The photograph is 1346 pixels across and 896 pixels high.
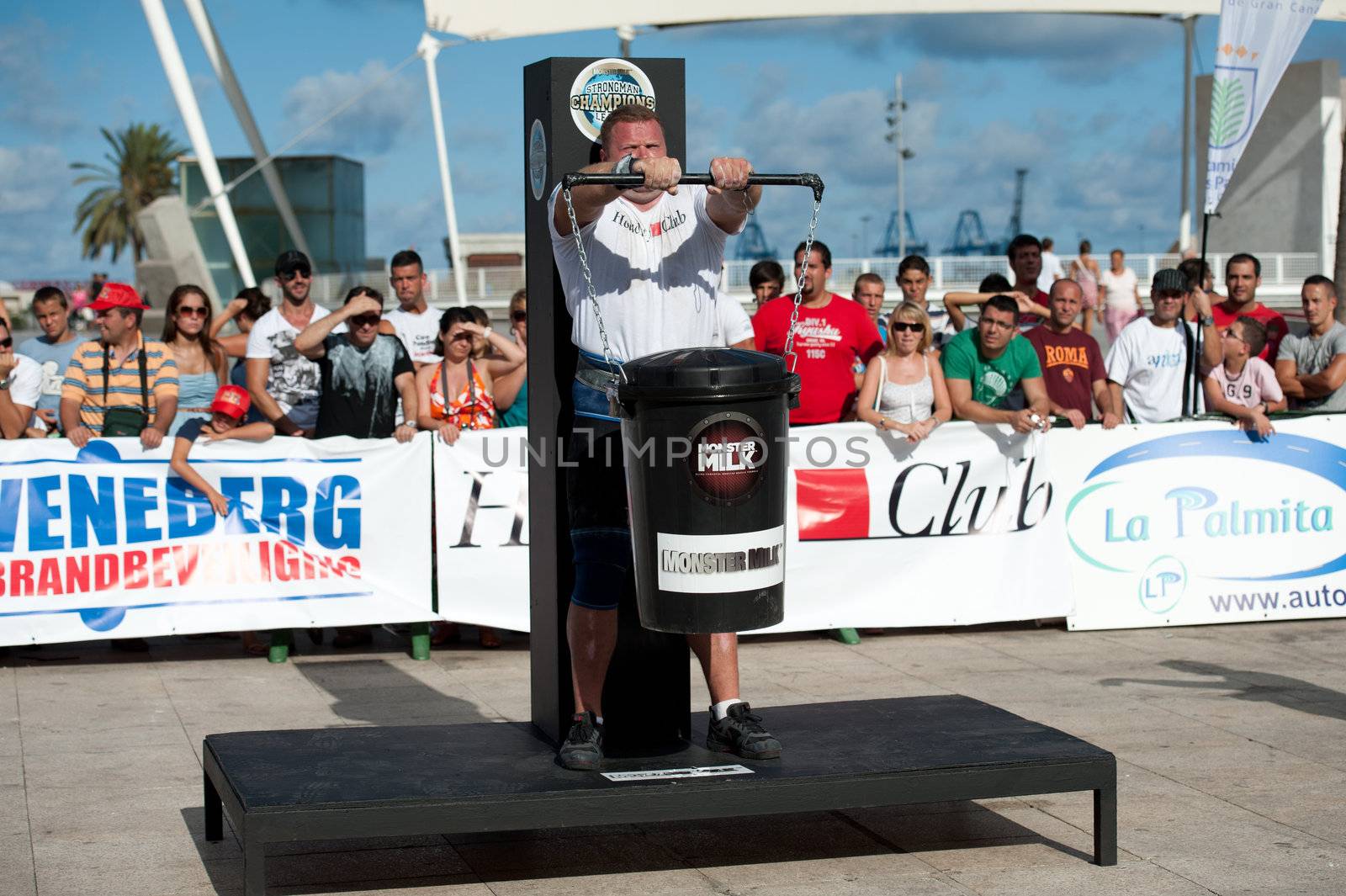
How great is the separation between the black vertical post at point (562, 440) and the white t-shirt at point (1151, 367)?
537 centimetres

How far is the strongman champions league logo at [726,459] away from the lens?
422 centimetres

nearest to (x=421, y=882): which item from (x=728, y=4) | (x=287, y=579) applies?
(x=287, y=579)

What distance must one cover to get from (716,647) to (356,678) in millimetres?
3629

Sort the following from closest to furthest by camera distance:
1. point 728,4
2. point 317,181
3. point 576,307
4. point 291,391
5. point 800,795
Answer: point 800,795 → point 576,307 → point 291,391 → point 728,4 → point 317,181

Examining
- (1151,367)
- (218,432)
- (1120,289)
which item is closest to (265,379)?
(218,432)

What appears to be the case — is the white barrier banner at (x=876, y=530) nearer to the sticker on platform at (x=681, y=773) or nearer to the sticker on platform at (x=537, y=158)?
the sticker on platform at (x=537, y=158)

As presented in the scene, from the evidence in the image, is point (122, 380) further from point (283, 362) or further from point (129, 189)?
point (129, 189)

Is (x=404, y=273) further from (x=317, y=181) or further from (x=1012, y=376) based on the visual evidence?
(x=317, y=181)

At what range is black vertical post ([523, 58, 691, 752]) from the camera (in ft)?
16.1

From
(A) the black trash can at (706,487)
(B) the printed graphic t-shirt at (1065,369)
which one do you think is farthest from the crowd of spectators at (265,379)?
(A) the black trash can at (706,487)

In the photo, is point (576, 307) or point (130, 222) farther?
point (130, 222)

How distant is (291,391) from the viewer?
347 inches

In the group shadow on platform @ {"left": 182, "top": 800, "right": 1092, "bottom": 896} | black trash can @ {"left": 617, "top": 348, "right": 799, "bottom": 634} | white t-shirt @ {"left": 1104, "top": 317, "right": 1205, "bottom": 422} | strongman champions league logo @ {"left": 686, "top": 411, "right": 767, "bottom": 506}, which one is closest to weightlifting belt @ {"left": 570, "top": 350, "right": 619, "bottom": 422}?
black trash can @ {"left": 617, "top": 348, "right": 799, "bottom": 634}

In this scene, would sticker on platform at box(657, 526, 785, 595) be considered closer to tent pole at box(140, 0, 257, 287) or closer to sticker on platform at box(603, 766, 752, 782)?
sticker on platform at box(603, 766, 752, 782)
